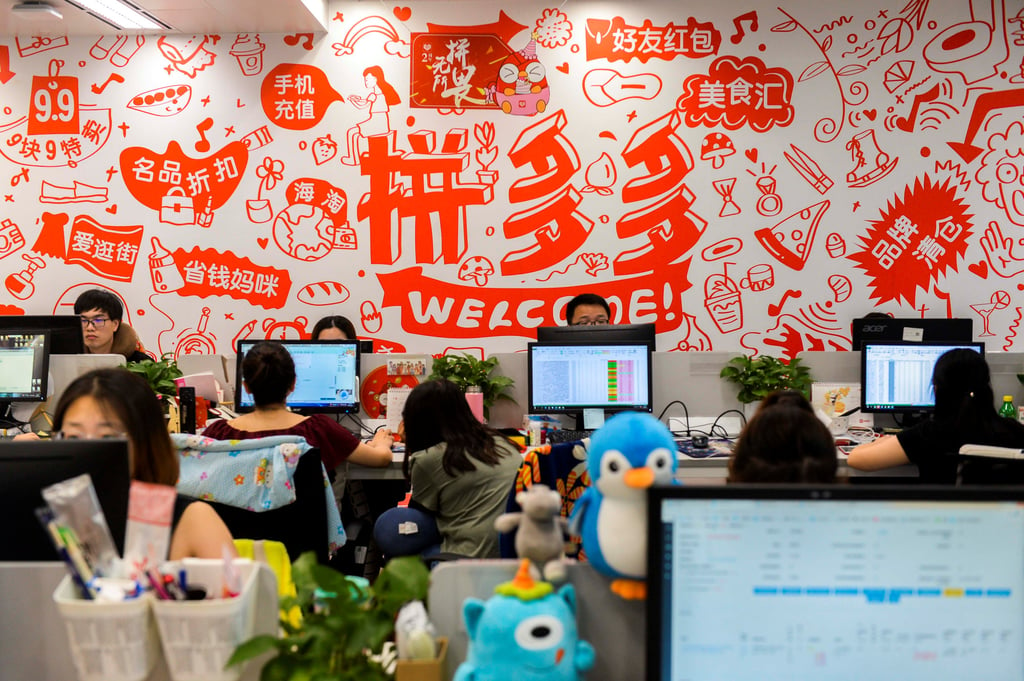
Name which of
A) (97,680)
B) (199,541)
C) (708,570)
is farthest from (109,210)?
(708,570)

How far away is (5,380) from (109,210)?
1766 millimetres

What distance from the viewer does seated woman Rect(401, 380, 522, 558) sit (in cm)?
276

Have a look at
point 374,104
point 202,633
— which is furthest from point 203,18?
point 202,633

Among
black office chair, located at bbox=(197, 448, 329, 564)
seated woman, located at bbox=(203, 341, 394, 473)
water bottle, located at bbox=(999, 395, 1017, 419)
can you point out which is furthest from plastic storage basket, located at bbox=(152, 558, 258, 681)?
water bottle, located at bbox=(999, 395, 1017, 419)

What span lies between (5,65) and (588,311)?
3.86 metres

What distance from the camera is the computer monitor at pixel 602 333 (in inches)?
147

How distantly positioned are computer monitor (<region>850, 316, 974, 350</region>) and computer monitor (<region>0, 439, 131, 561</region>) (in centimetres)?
338

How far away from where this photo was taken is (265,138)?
5.04 m

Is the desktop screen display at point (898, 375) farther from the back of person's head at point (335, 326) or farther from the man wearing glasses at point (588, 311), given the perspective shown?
the back of person's head at point (335, 326)

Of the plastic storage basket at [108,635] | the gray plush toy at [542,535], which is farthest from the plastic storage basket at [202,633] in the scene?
the gray plush toy at [542,535]

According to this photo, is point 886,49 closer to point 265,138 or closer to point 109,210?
point 265,138

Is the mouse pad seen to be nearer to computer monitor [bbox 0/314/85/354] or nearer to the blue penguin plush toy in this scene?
the blue penguin plush toy

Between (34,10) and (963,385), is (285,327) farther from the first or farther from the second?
(963,385)

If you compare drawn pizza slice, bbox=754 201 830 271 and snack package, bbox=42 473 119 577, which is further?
drawn pizza slice, bbox=754 201 830 271
